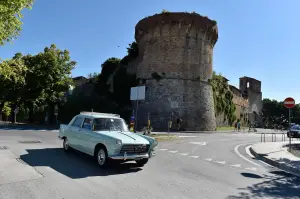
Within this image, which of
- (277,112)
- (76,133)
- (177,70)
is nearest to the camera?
(76,133)

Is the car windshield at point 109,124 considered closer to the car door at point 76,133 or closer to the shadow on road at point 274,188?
the car door at point 76,133

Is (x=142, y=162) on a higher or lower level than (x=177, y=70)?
lower

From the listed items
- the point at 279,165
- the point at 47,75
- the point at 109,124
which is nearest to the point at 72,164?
the point at 109,124

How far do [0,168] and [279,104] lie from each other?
9962cm

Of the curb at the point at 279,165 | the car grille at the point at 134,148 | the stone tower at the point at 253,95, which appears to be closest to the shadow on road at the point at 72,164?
the car grille at the point at 134,148

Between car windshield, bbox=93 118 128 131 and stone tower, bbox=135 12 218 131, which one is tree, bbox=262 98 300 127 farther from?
car windshield, bbox=93 118 128 131

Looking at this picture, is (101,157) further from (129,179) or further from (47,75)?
(47,75)

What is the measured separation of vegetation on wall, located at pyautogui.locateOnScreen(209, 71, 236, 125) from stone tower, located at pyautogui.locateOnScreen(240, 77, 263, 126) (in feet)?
51.1

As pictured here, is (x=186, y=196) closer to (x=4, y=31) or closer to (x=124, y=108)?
(x=4, y=31)

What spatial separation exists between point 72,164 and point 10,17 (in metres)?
4.85

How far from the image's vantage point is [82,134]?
8961 millimetres

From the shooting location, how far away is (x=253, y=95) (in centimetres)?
6794

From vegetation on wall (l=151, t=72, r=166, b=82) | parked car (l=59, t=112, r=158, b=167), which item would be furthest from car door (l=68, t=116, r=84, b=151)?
vegetation on wall (l=151, t=72, r=166, b=82)

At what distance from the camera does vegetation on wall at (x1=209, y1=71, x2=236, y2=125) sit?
43834 millimetres
